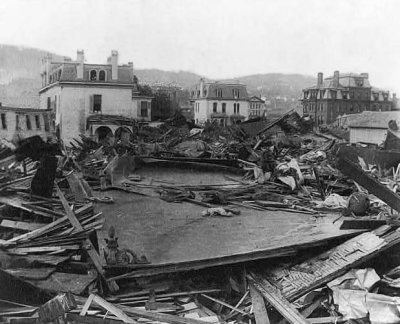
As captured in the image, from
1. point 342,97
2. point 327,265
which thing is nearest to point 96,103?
point 327,265

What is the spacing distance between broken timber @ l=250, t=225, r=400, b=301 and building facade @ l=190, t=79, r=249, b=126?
57242 mm

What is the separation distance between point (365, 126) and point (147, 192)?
24.4m

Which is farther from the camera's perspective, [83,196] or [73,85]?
[73,85]

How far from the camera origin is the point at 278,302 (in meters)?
6.87

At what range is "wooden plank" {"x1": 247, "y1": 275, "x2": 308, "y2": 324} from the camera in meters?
6.52

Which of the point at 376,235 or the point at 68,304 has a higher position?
the point at 376,235

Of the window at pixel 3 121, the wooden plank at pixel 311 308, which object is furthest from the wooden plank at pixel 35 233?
the window at pixel 3 121

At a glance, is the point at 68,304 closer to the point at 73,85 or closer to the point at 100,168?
the point at 100,168

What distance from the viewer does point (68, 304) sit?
Result: 6.35 metres

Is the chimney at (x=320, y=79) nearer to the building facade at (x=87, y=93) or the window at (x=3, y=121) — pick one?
the building facade at (x=87, y=93)

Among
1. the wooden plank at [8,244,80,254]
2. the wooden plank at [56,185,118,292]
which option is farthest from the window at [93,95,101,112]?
the wooden plank at [8,244,80,254]

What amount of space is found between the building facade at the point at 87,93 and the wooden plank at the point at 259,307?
3676cm

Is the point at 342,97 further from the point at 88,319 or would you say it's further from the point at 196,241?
the point at 88,319

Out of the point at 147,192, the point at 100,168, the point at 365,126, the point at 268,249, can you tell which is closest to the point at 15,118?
the point at 100,168
